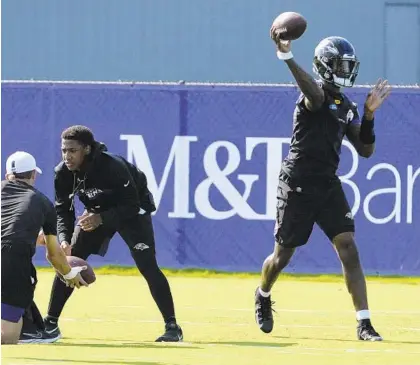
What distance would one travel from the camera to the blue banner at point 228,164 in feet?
52.7

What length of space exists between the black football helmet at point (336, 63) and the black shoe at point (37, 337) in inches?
110

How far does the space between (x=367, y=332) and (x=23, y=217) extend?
2.71m

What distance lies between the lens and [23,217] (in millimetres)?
10102

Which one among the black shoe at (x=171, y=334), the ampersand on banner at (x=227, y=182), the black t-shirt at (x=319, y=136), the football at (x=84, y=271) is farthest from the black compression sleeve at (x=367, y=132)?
the ampersand on banner at (x=227, y=182)

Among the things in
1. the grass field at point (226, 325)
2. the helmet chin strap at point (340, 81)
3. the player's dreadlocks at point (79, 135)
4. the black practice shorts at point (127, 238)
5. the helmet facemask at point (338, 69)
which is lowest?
the grass field at point (226, 325)

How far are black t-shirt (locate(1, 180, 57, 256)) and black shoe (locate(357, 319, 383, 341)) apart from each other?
7.91 feet

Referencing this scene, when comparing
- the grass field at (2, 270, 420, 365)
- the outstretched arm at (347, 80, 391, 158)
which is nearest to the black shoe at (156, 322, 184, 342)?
the grass field at (2, 270, 420, 365)

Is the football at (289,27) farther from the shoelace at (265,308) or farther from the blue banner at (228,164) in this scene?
the blue banner at (228,164)

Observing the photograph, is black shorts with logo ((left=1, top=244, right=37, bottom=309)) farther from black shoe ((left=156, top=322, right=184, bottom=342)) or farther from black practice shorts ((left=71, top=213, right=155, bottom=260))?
black shoe ((left=156, top=322, right=184, bottom=342))

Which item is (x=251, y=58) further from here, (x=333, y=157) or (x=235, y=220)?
(x=333, y=157)

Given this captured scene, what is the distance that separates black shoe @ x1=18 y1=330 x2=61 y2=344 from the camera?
10.7m

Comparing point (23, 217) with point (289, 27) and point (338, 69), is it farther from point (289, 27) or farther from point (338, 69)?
point (338, 69)

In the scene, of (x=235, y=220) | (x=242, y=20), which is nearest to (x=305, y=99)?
(x=235, y=220)

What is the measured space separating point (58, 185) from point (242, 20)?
17229 millimetres
